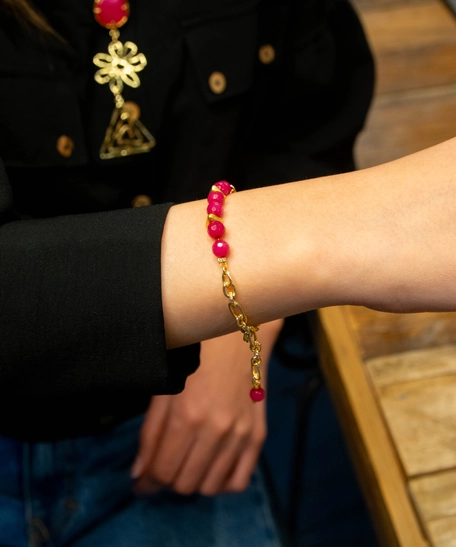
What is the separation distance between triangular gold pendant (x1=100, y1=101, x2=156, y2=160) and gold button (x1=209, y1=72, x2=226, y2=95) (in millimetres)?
92

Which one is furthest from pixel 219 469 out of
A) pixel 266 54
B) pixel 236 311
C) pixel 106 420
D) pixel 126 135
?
pixel 266 54

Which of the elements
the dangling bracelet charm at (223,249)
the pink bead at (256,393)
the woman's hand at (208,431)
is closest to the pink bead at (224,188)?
the dangling bracelet charm at (223,249)

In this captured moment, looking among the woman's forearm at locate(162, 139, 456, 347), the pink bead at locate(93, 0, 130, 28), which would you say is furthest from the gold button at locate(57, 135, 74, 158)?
the woman's forearm at locate(162, 139, 456, 347)

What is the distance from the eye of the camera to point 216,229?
41cm

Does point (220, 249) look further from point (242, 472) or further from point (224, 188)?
point (242, 472)

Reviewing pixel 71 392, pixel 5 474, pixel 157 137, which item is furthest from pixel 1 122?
pixel 5 474

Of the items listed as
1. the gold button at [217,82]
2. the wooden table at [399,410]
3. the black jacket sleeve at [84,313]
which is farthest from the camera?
the gold button at [217,82]

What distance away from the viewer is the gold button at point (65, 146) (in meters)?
0.59

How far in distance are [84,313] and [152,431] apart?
0.31m

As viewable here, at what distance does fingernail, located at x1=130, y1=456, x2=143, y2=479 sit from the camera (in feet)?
2.20

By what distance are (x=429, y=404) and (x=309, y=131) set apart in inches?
15.2

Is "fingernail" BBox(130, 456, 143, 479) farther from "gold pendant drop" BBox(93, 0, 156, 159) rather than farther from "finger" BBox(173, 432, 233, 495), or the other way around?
"gold pendant drop" BBox(93, 0, 156, 159)

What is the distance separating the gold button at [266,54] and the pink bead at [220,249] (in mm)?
358

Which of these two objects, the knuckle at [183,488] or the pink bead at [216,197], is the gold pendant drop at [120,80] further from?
the knuckle at [183,488]
